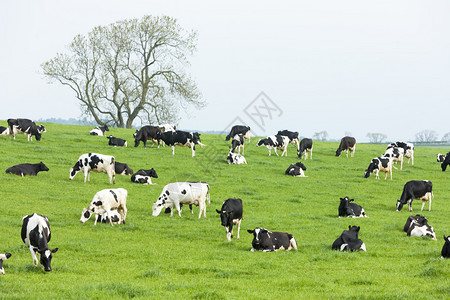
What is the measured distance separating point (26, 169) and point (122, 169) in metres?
5.38

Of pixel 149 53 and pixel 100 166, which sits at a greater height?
pixel 149 53

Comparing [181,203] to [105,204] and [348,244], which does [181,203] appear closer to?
[105,204]

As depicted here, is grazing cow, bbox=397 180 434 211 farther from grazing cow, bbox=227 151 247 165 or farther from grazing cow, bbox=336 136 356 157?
grazing cow, bbox=336 136 356 157

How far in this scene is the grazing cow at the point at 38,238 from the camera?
39.0 ft

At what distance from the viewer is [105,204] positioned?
18469 millimetres

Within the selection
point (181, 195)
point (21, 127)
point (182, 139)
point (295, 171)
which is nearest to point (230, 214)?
point (181, 195)

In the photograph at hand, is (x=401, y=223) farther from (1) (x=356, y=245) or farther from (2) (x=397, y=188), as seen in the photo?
(2) (x=397, y=188)

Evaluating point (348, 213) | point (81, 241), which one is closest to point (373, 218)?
point (348, 213)

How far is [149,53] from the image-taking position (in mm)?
65312

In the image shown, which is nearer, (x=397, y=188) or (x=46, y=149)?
(x=397, y=188)

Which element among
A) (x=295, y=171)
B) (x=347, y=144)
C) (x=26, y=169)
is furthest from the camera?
(x=347, y=144)

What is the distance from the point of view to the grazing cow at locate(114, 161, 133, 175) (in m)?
29.9

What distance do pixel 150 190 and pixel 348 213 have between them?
9903mm

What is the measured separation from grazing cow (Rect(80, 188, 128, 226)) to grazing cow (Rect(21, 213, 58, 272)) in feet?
17.9
